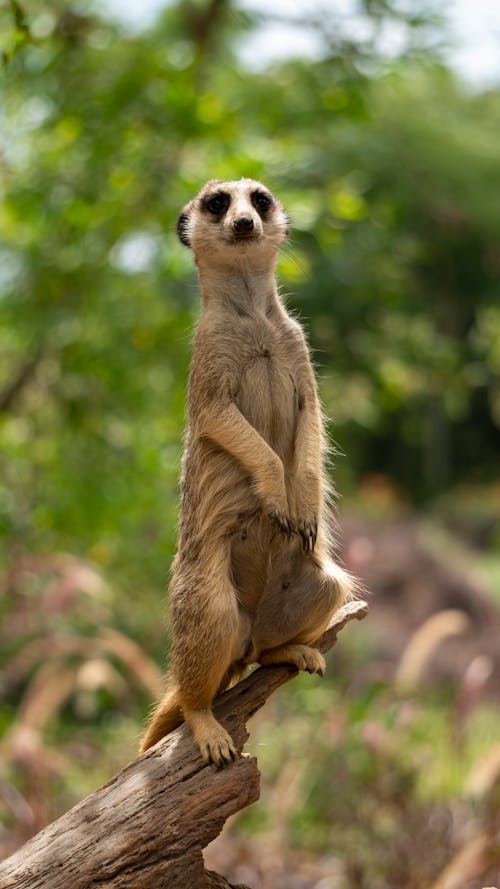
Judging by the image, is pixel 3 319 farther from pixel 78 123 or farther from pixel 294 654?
pixel 294 654

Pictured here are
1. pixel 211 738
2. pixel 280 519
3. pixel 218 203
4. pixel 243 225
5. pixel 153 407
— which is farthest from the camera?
pixel 153 407

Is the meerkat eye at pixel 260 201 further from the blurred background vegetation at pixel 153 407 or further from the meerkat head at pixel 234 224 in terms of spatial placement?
the blurred background vegetation at pixel 153 407

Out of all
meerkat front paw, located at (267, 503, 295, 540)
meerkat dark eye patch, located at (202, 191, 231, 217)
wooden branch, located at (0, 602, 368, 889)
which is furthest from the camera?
meerkat dark eye patch, located at (202, 191, 231, 217)

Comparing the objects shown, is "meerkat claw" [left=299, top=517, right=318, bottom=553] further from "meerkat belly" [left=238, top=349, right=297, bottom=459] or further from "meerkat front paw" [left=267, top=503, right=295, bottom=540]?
"meerkat belly" [left=238, top=349, right=297, bottom=459]

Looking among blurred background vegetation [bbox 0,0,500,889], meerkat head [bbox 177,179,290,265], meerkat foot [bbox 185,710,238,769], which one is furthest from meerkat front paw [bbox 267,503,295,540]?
blurred background vegetation [bbox 0,0,500,889]

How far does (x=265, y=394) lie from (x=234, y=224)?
0.46 m

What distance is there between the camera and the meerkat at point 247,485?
2576 mm

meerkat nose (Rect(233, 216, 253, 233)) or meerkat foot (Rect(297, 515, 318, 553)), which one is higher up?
meerkat nose (Rect(233, 216, 253, 233))

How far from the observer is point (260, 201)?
2.88 metres

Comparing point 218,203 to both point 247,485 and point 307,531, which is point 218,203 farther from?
point 307,531

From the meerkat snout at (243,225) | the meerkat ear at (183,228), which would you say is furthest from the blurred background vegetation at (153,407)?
the meerkat snout at (243,225)

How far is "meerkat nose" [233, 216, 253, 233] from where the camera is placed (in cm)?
268

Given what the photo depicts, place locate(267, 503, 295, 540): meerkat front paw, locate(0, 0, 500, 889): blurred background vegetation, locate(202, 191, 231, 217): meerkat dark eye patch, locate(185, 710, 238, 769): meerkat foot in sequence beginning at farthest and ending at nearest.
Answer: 1. locate(0, 0, 500, 889): blurred background vegetation
2. locate(202, 191, 231, 217): meerkat dark eye patch
3. locate(267, 503, 295, 540): meerkat front paw
4. locate(185, 710, 238, 769): meerkat foot

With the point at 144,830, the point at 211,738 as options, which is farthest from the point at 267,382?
the point at 144,830
